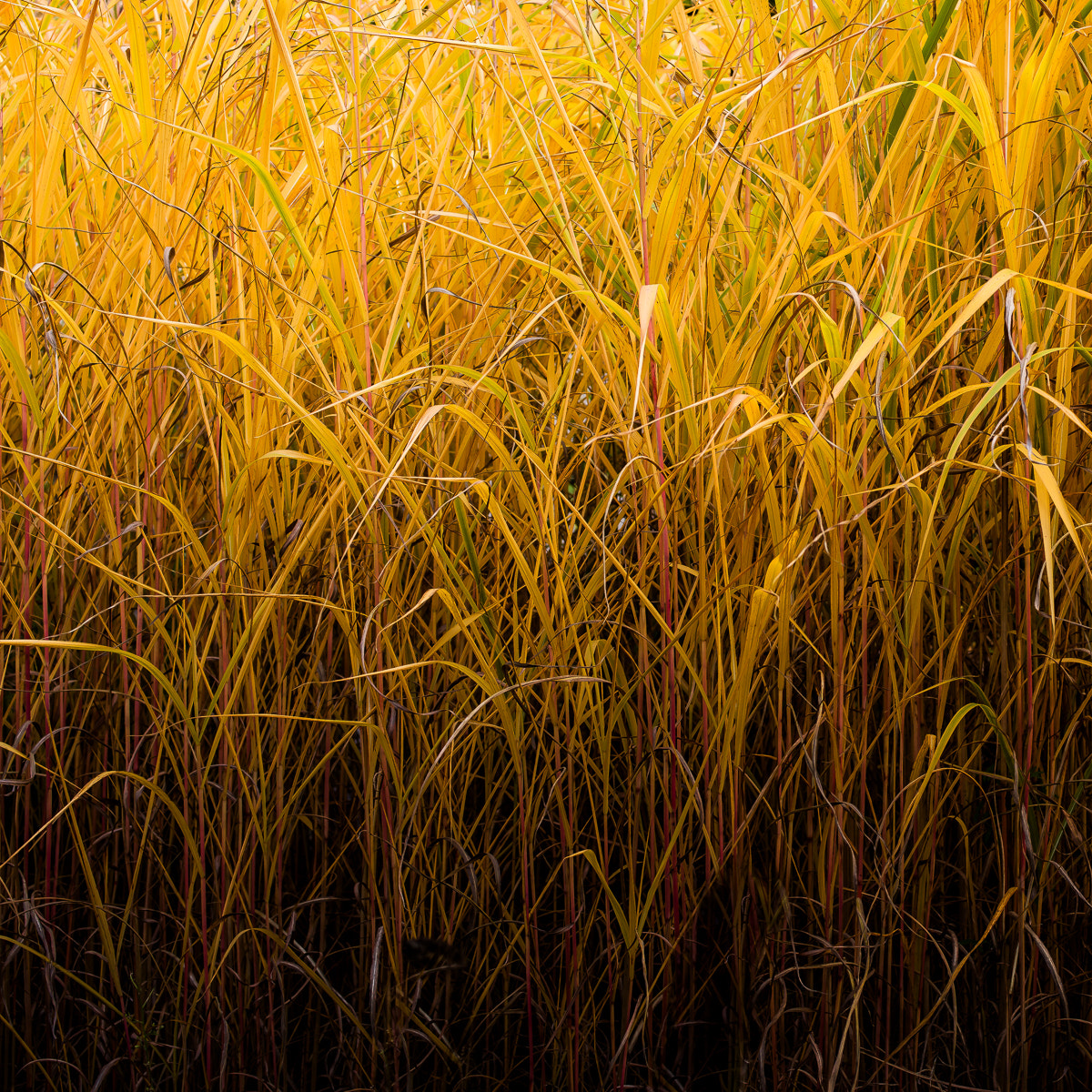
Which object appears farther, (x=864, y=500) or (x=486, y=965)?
(x=486, y=965)

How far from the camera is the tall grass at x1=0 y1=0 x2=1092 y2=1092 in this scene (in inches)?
26.9

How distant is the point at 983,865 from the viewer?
790 mm

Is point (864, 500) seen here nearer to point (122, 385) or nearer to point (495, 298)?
point (495, 298)

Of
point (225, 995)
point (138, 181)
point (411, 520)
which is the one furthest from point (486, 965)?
point (138, 181)

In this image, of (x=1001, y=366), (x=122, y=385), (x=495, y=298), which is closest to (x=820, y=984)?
(x=1001, y=366)

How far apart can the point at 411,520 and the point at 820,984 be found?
471 mm

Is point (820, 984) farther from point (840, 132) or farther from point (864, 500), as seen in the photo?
point (840, 132)

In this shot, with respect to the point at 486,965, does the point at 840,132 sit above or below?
above

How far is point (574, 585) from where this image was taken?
812 millimetres

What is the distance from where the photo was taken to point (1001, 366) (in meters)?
0.71

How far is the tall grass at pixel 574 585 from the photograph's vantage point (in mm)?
683

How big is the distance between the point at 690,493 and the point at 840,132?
271mm

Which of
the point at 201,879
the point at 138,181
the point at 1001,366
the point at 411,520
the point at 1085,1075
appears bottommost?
the point at 1085,1075

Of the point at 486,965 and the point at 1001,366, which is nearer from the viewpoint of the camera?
the point at 1001,366
